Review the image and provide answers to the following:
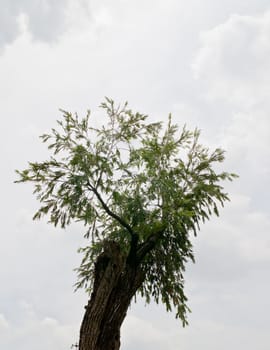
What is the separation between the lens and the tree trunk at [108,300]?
1653 centimetres

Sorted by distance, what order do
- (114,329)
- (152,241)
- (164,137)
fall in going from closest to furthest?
(114,329)
(152,241)
(164,137)

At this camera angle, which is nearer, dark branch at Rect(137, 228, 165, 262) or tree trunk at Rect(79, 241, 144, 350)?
tree trunk at Rect(79, 241, 144, 350)

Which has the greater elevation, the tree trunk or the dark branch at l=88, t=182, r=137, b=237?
the dark branch at l=88, t=182, r=137, b=237

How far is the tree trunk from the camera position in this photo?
16.5 meters

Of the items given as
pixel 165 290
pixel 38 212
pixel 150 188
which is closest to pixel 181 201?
pixel 150 188

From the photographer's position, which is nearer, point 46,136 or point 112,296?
point 112,296

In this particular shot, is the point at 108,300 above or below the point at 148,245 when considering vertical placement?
below

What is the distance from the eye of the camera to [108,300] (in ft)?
55.3

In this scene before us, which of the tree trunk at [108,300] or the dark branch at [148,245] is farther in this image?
the dark branch at [148,245]

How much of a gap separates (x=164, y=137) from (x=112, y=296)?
7081mm

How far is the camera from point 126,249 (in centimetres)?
1883

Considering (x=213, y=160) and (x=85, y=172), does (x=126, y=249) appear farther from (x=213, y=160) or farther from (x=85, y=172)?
(x=213, y=160)

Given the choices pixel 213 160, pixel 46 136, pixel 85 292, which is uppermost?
pixel 213 160

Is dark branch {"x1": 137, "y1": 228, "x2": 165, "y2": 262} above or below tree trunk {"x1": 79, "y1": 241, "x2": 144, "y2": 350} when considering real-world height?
above
